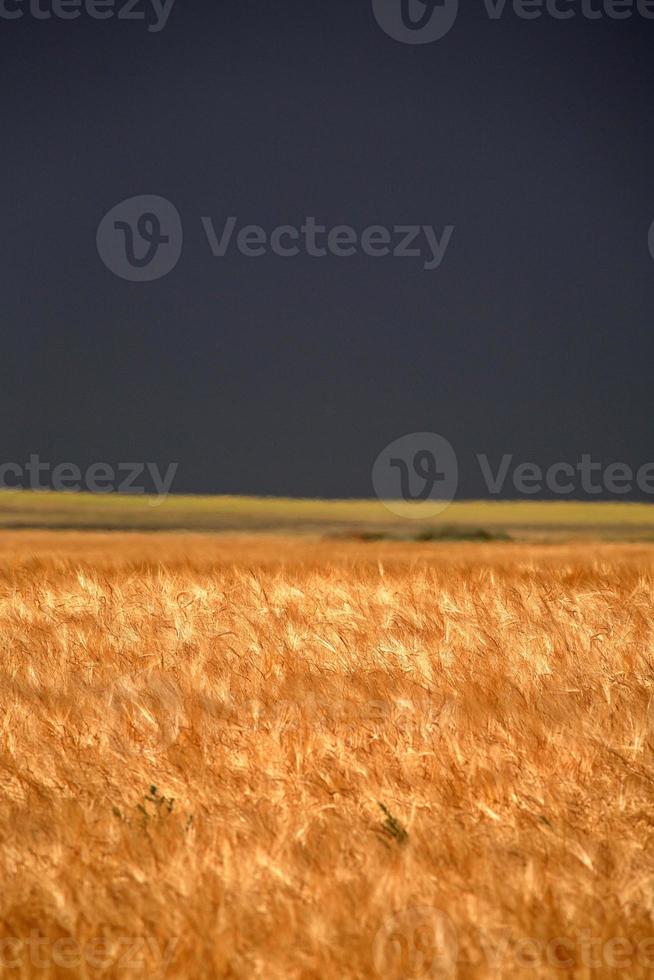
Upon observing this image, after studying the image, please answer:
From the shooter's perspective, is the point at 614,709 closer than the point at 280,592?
Yes

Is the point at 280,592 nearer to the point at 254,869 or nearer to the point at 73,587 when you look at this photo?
the point at 73,587

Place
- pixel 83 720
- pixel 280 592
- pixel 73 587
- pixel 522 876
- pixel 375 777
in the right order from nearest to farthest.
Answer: pixel 522 876
pixel 375 777
pixel 83 720
pixel 280 592
pixel 73 587

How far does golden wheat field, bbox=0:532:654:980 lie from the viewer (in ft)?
8.21

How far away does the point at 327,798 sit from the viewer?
3.54 metres

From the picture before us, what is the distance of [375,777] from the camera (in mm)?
3744

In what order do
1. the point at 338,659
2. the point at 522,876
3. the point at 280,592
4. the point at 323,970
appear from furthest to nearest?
1. the point at 280,592
2. the point at 338,659
3. the point at 522,876
4. the point at 323,970

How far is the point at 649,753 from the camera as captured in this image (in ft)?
13.3

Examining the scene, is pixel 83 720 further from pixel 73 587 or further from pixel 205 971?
pixel 73 587

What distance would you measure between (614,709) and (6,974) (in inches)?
127

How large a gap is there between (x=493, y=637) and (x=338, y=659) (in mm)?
1229

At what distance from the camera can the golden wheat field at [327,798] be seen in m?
2.50

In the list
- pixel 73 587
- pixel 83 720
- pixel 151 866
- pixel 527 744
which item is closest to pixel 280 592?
pixel 73 587

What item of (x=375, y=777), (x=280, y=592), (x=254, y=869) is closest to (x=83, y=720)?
(x=375, y=777)

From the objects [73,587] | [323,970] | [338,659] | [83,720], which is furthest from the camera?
[73,587]
